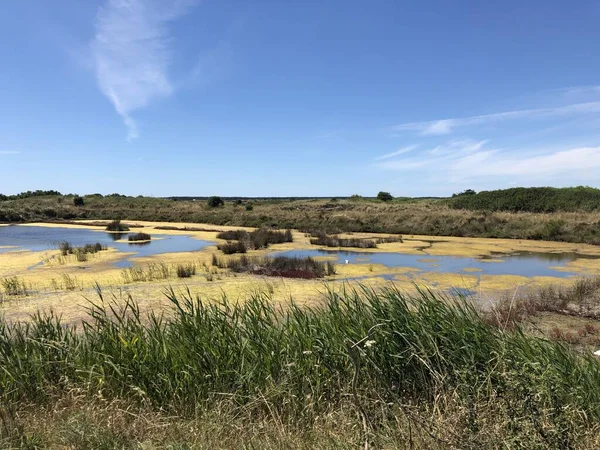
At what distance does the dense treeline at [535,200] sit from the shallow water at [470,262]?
29323 millimetres

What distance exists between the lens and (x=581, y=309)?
390 inches

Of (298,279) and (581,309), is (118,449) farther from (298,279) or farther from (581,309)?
(298,279)

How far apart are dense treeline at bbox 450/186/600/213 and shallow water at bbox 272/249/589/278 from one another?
29.3m

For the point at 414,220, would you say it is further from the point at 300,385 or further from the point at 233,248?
the point at 300,385

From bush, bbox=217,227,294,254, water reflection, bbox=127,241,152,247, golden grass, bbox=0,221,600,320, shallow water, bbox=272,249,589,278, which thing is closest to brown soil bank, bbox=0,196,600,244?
golden grass, bbox=0,221,600,320

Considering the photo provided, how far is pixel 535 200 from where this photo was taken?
166 ft

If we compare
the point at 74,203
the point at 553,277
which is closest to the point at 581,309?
the point at 553,277

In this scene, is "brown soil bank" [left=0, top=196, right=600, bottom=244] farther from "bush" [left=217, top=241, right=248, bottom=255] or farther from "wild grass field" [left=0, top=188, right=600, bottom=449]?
"wild grass field" [left=0, top=188, right=600, bottom=449]

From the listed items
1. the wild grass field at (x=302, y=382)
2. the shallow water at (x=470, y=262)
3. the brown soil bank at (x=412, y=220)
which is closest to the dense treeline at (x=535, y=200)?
the brown soil bank at (x=412, y=220)

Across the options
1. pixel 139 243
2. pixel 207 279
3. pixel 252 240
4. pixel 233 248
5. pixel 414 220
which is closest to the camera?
pixel 207 279

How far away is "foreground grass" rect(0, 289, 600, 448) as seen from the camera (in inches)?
110

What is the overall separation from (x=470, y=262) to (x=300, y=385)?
16459 millimetres

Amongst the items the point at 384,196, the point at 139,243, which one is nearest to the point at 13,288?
the point at 139,243

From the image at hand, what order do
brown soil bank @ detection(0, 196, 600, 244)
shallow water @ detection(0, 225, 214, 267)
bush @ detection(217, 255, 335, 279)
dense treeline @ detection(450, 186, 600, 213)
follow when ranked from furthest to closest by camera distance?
dense treeline @ detection(450, 186, 600, 213) < brown soil bank @ detection(0, 196, 600, 244) < shallow water @ detection(0, 225, 214, 267) < bush @ detection(217, 255, 335, 279)
